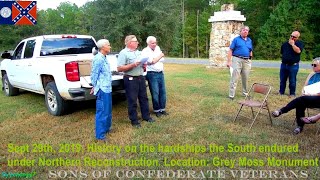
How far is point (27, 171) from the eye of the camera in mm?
3826

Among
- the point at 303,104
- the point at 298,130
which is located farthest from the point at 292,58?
the point at 298,130

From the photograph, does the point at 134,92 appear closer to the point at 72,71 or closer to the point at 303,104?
the point at 72,71

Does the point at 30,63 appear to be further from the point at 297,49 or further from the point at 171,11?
the point at 171,11

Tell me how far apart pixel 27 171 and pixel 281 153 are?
11.2 ft

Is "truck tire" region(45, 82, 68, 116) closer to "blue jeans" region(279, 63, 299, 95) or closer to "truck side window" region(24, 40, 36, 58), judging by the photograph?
"truck side window" region(24, 40, 36, 58)

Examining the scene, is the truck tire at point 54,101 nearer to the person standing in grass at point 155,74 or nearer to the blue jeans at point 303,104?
the person standing in grass at point 155,74

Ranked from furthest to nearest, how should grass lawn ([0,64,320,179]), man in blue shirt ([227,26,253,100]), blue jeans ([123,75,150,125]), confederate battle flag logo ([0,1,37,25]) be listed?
confederate battle flag logo ([0,1,37,25]), man in blue shirt ([227,26,253,100]), blue jeans ([123,75,150,125]), grass lawn ([0,64,320,179])

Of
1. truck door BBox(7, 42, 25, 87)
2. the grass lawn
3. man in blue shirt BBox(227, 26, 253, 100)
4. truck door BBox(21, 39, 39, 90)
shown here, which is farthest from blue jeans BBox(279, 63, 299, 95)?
truck door BBox(7, 42, 25, 87)

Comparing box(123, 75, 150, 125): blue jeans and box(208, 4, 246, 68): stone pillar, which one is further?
box(208, 4, 246, 68): stone pillar

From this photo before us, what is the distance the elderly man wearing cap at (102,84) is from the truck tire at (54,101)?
5.56ft

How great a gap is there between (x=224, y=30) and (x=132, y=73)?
417 inches

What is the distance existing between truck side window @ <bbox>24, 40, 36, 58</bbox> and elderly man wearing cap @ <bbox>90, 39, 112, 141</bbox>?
315 centimetres

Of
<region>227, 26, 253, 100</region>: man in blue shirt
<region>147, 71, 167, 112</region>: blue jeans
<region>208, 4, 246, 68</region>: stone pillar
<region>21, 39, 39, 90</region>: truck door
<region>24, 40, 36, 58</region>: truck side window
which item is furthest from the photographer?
<region>208, 4, 246, 68</region>: stone pillar

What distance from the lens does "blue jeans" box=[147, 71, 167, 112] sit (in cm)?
584
